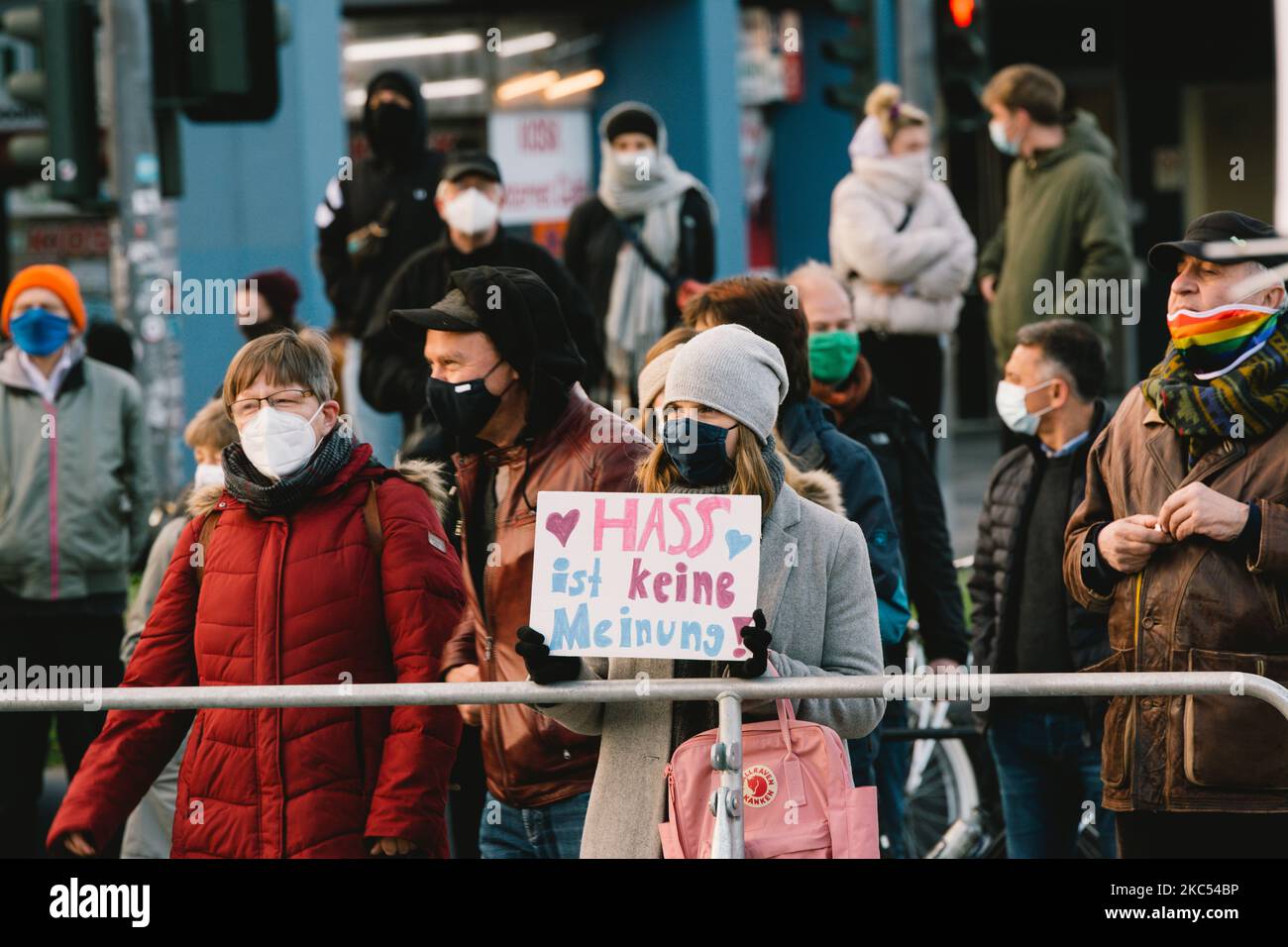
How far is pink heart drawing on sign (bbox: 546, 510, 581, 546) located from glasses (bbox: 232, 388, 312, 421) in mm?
892

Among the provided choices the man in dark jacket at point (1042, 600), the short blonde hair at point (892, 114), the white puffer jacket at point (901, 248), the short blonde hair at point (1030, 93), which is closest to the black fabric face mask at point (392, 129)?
the white puffer jacket at point (901, 248)

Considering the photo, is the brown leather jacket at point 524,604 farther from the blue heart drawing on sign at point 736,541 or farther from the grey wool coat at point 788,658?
the blue heart drawing on sign at point 736,541

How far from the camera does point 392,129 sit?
29.9 ft

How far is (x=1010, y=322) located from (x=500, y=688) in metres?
5.61

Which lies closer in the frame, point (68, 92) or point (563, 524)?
point (563, 524)

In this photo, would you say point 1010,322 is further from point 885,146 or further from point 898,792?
point 898,792

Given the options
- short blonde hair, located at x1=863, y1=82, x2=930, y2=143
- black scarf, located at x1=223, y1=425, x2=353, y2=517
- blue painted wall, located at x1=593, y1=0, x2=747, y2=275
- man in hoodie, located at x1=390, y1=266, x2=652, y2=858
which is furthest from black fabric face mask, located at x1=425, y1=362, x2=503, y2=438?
blue painted wall, located at x1=593, y1=0, x2=747, y2=275

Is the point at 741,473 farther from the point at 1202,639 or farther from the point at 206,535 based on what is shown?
the point at 206,535

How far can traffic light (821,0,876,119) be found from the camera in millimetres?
11086

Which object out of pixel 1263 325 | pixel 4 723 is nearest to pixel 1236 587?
pixel 1263 325

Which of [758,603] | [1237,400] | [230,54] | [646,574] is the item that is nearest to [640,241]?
[230,54]

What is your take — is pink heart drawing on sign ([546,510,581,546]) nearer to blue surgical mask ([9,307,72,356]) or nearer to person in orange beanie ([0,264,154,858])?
person in orange beanie ([0,264,154,858])

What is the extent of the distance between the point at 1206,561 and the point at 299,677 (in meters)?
2.06

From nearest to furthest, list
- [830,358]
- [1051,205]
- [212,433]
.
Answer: [212,433] → [830,358] → [1051,205]
